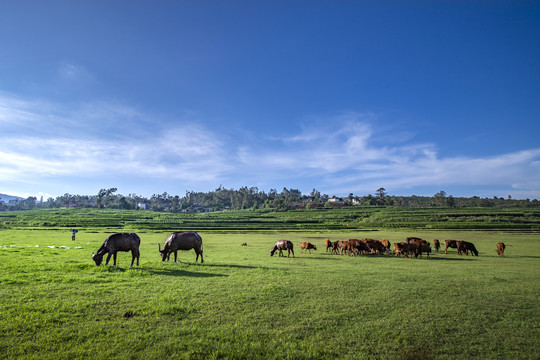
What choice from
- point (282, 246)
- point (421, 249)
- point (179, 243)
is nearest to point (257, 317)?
point (179, 243)

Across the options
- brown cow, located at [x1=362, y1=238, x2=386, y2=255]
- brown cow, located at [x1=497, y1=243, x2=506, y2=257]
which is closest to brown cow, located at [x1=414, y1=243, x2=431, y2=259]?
brown cow, located at [x1=362, y1=238, x2=386, y2=255]

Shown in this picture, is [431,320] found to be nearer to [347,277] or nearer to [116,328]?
[347,277]

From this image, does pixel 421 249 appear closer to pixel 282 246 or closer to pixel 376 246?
pixel 376 246

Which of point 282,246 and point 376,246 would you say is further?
point 376,246

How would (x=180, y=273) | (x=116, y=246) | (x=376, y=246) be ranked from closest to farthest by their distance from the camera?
(x=180, y=273) < (x=116, y=246) < (x=376, y=246)

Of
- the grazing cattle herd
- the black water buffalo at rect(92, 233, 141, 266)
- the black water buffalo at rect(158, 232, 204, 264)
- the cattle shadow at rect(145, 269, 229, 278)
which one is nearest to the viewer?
the cattle shadow at rect(145, 269, 229, 278)

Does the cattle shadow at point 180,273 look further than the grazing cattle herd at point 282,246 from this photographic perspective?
No

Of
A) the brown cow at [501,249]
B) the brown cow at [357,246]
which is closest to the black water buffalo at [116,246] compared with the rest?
the brown cow at [357,246]

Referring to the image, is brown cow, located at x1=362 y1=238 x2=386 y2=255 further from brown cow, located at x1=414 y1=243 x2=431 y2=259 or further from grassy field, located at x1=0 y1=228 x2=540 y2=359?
grassy field, located at x1=0 y1=228 x2=540 y2=359

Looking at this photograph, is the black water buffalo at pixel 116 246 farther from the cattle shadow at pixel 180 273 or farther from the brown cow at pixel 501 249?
the brown cow at pixel 501 249

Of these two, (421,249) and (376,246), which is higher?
(421,249)

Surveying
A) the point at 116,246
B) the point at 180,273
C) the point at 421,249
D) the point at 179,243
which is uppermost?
the point at 116,246

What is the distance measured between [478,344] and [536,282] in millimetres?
9825

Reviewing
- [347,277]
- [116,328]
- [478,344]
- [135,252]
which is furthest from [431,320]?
[135,252]
